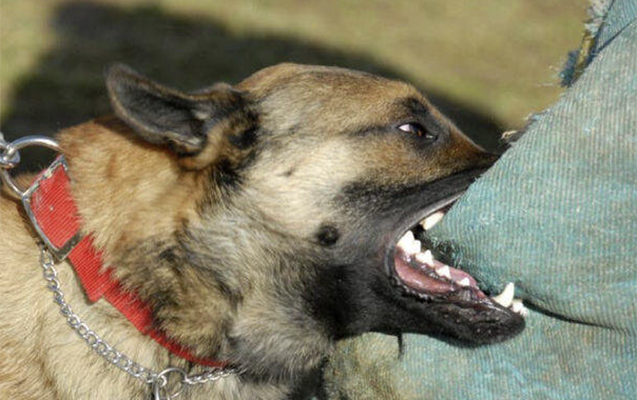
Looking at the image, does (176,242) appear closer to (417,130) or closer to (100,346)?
(100,346)

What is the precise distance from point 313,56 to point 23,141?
4960 mm

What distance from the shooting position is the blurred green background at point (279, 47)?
691 centimetres

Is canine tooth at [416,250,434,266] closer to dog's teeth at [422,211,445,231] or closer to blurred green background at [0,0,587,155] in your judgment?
dog's teeth at [422,211,445,231]

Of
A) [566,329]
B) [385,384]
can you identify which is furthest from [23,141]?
[566,329]

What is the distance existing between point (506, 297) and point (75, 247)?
1.48 m

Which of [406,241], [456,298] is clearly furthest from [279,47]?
[456,298]

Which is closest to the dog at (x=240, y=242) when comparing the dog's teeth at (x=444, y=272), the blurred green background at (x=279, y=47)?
the dog's teeth at (x=444, y=272)

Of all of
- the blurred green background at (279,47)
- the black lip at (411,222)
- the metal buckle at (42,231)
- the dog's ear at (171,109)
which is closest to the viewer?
the dog's ear at (171,109)

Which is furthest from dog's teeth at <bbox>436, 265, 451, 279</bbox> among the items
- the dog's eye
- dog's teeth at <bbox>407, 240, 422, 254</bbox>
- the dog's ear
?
the dog's ear

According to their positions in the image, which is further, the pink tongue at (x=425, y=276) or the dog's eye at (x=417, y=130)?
the dog's eye at (x=417, y=130)

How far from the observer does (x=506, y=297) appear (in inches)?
111

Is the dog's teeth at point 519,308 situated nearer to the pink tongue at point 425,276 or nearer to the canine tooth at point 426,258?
the pink tongue at point 425,276

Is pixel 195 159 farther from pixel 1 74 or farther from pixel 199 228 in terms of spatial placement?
pixel 1 74

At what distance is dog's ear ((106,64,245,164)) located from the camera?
2.67 metres
